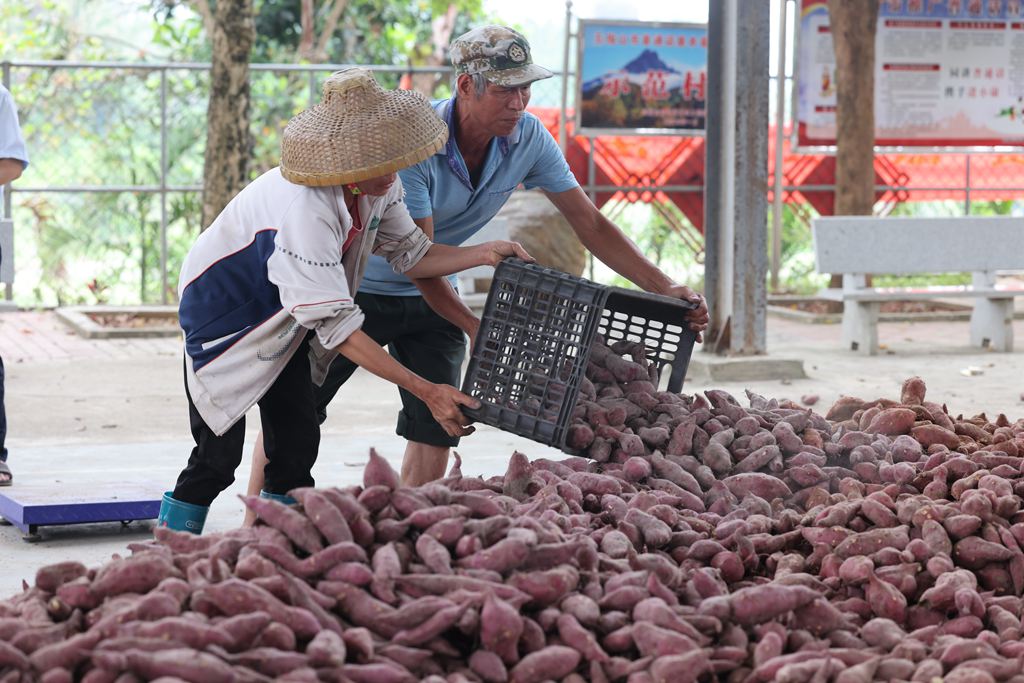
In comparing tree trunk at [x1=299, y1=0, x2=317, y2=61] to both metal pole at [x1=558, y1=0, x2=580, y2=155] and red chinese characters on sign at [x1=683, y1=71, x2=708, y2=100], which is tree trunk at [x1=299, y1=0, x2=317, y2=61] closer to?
metal pole at [x1=558, y1=0, x2=580, y2=155]

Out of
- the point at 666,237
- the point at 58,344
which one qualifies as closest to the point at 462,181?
the point at 58,344

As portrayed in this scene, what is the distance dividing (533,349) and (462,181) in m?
0.76

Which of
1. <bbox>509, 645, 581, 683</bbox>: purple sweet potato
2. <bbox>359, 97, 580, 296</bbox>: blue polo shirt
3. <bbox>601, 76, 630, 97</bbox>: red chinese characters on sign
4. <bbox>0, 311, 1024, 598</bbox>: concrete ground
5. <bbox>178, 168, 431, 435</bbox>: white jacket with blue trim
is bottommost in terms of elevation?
<bbox>0, 311, 1024, 598</bbox>: concrete ground

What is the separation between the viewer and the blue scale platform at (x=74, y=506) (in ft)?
14.3

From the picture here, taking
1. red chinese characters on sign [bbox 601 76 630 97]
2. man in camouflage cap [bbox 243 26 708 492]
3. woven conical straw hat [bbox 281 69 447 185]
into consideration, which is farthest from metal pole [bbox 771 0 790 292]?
woven conical straw hat [bbox 281 69 447 185]

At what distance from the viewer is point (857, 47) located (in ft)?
36.8

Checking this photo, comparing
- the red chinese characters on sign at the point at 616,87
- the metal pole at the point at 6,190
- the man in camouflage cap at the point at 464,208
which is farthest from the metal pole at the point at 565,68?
the man in camouflage cap at the point at 464,208

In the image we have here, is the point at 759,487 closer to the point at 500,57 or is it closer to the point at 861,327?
→ the point at 500,57

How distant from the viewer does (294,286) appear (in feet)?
10.5

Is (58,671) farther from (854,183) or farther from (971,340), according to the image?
(854,183)

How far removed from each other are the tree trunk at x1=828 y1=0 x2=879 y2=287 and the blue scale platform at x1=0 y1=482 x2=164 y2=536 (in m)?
8.17

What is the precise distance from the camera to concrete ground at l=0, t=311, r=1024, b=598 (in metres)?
4.75

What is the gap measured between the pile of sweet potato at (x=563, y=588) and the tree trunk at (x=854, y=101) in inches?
322

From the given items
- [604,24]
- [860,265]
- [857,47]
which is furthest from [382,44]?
[860,265]
